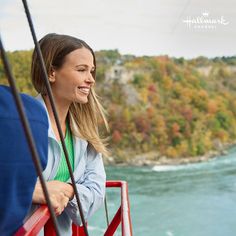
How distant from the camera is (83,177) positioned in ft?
2.29

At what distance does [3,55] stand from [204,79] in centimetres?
2587

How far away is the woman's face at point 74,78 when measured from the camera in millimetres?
706

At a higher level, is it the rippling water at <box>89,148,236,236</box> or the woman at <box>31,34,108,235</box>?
the woman at <box>31,34,108,235</box>

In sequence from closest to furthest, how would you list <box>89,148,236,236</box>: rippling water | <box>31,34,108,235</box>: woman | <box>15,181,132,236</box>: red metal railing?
<box>15,181,132,236</box>: red metal railing
<box>31,34,108,235</box>: woman
<box>89,148,236,236</box>: rippling water

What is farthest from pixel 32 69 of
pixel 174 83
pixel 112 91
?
pixel 174 83

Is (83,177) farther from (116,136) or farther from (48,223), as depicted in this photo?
(116,136)

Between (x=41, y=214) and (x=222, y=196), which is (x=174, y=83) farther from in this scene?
(x=41, y=214)

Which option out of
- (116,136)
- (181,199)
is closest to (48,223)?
(181,199)

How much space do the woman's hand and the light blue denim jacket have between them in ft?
0.11

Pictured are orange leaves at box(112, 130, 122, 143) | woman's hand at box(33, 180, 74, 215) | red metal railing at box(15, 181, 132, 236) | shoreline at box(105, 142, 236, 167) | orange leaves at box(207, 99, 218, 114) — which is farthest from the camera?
orange leaves at box(207, 99, 218, 114)

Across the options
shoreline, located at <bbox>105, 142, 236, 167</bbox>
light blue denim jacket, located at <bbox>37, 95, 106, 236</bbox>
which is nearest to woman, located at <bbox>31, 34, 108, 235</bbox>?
light blue denim jacket, located at <bbox>37, 95, 106, 236</bbox>

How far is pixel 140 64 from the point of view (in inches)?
1000

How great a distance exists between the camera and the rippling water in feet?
51.9

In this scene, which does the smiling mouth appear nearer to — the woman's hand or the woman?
the woman
